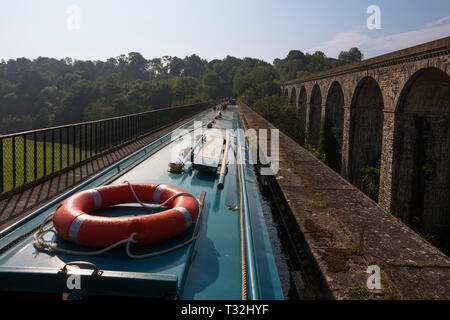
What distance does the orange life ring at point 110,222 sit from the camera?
2.05 m

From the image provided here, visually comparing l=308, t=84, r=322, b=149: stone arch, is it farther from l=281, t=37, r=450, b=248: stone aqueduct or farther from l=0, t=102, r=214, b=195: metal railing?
l=0, t=102, r=214, b=195: metal railing

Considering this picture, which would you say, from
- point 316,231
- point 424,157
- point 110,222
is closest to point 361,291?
point 316,231

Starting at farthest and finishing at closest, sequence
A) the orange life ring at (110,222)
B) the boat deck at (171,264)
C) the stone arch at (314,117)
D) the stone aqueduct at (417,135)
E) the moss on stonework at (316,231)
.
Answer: the stone arch at (314,117)
the stone aqueduct at (417,135)
the moss on stonework at (316,231)
the orange life ring at (110,222)
the boat deck at (171,264)

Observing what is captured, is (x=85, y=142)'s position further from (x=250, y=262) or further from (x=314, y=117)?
(x=314, y=117)

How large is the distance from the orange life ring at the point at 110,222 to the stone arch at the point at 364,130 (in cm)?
1440

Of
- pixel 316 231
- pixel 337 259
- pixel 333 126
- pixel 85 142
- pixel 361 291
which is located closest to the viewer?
pixel 361 291

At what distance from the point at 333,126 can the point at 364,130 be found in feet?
17.2

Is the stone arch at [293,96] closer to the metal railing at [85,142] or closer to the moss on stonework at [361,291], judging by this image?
the metal railing at [85,142]

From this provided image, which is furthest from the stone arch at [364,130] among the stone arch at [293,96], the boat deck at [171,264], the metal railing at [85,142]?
the stone arch at [293,96]

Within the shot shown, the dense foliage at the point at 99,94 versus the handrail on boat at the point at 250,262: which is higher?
the dense foliage at the point at 99,94

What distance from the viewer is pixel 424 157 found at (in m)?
10.8

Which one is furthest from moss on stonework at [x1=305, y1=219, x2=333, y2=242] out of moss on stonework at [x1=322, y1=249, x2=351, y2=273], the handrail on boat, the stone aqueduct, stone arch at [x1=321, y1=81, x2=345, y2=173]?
stone arch at [x1=321, y1=81, x2=345, y2=173]
